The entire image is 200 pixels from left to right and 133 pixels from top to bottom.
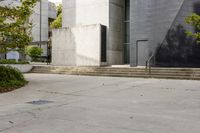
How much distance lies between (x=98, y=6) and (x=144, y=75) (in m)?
13.8

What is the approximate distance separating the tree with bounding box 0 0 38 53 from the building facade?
12.1 m

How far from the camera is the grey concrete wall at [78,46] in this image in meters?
29.1

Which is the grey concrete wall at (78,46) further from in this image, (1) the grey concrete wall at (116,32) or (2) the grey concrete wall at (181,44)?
(2) the grey concrete wall at (181,44)

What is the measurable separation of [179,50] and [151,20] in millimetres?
3910

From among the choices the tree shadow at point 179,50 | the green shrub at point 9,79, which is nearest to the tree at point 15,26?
the green shrub at point 9,79

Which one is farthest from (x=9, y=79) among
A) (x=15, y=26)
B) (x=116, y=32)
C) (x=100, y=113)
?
(x=116, y=32)

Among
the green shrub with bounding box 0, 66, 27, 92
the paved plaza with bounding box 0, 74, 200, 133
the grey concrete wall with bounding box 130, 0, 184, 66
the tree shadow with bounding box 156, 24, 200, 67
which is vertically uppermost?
the grey concrete wall with bounding box 130, 0, 184, 66

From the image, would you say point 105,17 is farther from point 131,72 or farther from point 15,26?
point 15,26

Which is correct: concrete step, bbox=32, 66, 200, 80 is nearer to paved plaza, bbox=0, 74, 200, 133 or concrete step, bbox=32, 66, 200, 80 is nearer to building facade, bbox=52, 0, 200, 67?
building facade, bbox=52, 0, 200, 67

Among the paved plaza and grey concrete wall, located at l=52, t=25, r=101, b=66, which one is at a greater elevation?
grey concrete wall, located at l=52, t=25, r=101, b=66

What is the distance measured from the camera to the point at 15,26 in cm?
1471

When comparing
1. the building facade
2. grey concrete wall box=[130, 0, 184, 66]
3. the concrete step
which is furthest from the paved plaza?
grey concrete wall box=[130, 0, 184, 66]

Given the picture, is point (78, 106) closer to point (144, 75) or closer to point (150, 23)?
point (144, 75)

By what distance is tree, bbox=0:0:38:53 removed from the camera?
1458 centimetres
